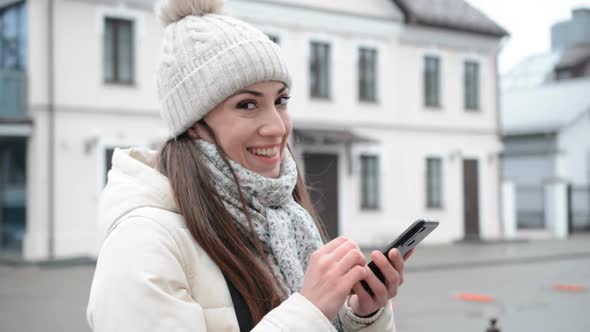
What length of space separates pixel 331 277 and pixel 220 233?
13.3 inches

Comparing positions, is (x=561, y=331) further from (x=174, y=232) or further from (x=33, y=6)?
(x=33, y=6)

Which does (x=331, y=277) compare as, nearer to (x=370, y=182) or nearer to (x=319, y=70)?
(x=319, y=70)

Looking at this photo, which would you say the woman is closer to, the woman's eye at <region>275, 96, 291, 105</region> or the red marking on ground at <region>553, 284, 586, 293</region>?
the woman's eye at <region>275, 96, 291, 105</region>

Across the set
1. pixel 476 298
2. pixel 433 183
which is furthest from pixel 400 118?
pixel 476 298

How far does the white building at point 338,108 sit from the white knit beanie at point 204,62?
51.7 feet

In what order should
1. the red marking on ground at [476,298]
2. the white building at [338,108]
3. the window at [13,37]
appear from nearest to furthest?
1. the red marking on ground at [476,298]
2. the white building at [338,108]
3. the window at [13,37]

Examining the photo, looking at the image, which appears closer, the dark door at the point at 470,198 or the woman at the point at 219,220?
the woman at the point at 219,220

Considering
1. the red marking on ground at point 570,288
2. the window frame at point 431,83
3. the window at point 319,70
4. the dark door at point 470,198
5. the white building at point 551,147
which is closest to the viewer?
the red marking on ground at point 570,288

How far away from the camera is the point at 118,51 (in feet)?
63.0

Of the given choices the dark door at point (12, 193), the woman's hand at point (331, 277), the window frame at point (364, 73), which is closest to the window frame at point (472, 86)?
the window frame at point (364, 73)

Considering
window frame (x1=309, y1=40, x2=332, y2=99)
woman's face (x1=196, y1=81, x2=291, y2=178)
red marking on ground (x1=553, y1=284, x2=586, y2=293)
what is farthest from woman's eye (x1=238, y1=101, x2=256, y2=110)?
window frame (x1=309, y1=40, x2=332, y2=99)

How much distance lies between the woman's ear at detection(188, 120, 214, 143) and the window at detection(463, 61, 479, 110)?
24.8 meters

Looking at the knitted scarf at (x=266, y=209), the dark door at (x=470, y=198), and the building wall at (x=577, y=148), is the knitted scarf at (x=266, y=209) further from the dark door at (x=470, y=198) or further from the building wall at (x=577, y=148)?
the building wall at (x=577, y=148)

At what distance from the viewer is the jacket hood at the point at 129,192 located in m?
1.85
